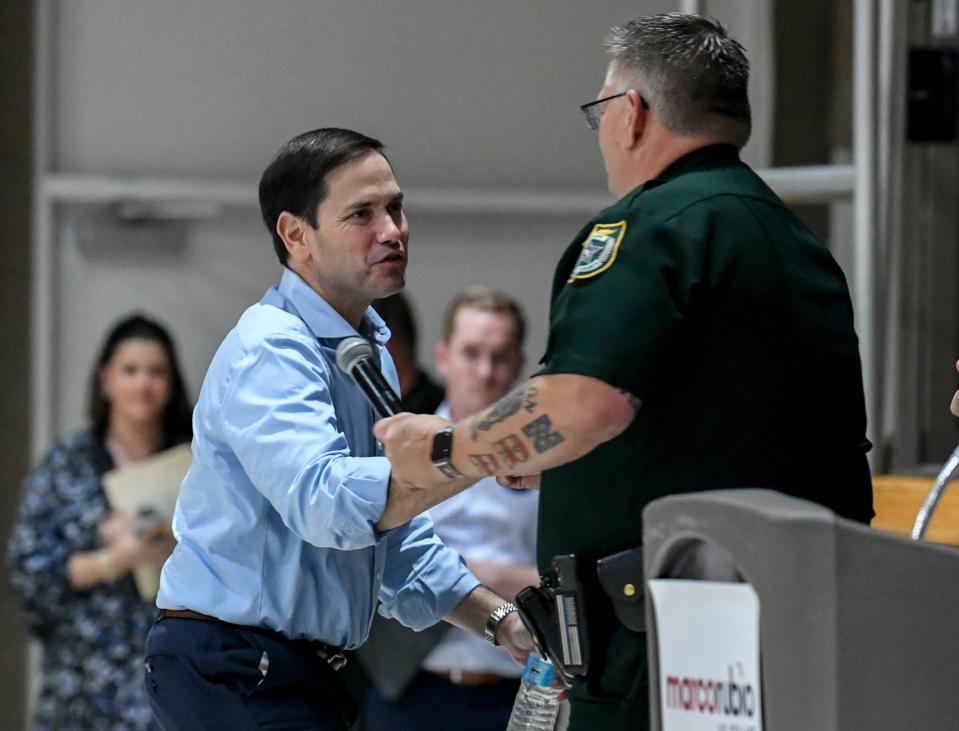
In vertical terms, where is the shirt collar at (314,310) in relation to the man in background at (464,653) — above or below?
above

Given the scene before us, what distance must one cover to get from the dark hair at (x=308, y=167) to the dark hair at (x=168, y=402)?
2.82 metres

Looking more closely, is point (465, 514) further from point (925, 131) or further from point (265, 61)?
point (265, 61)

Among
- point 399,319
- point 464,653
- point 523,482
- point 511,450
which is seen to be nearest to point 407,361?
point 399,319

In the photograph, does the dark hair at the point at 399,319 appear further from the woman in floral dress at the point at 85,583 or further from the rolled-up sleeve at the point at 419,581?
the rolled-up sleeve at the point at 419,581

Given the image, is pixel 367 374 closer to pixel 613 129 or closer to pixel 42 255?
pixel 613 129

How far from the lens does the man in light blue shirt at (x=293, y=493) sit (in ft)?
8.01

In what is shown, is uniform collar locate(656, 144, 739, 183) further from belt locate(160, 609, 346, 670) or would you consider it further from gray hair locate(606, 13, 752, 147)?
belt locate(160, 609, 346, 670)

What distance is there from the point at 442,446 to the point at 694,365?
39 centimetres

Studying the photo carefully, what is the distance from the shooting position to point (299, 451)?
2.43 meters

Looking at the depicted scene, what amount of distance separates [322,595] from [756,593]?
0.93m

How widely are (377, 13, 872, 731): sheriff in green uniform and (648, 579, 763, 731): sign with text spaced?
242mm

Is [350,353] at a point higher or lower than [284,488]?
higher

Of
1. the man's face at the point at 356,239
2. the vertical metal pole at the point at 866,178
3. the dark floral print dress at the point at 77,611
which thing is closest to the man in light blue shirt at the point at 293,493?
the man's face at the point at 356,239

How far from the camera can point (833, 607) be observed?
1.82 m
